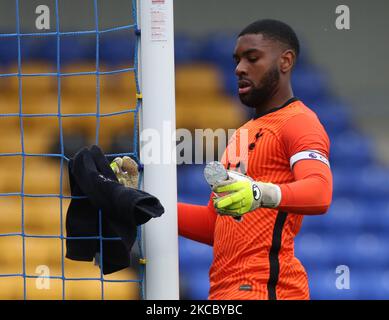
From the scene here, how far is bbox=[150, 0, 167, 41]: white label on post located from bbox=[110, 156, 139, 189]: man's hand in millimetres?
312

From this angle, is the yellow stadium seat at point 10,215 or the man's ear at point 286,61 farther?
the yellow stadium seat at point 10,215

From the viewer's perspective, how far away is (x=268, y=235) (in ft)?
6.90

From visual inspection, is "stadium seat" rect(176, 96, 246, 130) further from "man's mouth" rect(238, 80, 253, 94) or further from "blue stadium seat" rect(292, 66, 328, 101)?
"man's mouth" rect(238, 80, 253, 94)

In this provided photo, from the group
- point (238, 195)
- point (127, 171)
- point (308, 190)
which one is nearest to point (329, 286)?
point (127, 171)

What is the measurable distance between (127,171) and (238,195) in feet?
1.39

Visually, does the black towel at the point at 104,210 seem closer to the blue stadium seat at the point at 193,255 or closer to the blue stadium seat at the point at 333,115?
the blue stadium seat at the point at 193,255

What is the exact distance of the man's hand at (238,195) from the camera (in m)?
1.83

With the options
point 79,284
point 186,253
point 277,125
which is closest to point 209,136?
point 186,253

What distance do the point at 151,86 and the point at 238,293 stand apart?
0.54 meters

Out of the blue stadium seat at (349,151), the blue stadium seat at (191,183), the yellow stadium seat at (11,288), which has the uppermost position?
the blue stadium seat at (349,151)

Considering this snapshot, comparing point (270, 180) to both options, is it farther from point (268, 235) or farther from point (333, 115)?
point (333, 115)

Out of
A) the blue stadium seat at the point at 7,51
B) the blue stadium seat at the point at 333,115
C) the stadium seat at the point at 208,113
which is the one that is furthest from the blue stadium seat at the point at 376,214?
the blue stadium seat at the point at 7,51

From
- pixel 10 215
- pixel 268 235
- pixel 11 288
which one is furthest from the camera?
pixel 10 215
